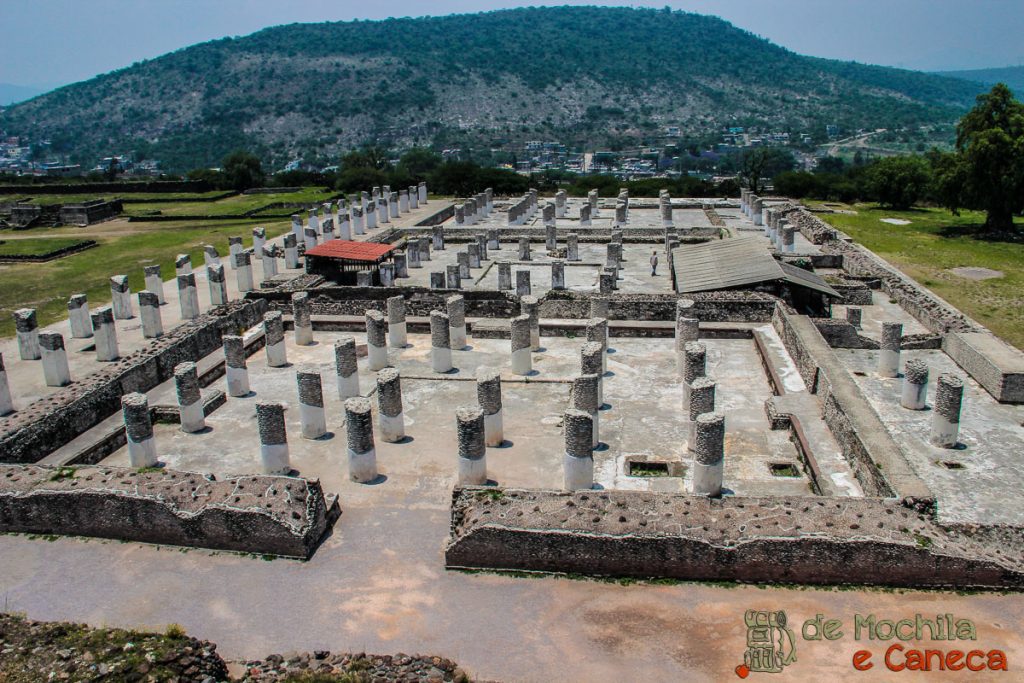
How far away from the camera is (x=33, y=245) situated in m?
43.9

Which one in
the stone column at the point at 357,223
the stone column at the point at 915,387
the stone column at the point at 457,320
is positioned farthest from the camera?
the stone column at the point at 357,223

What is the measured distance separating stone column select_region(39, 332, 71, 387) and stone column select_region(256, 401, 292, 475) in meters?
8.43

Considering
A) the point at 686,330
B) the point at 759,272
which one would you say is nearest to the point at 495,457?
the point at 686,330

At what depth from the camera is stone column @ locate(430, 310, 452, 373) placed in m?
20.9

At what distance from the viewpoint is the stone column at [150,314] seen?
25.2 m

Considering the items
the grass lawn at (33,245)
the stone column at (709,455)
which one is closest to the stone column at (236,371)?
the stone column at (709,455)

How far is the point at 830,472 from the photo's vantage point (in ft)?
48.6

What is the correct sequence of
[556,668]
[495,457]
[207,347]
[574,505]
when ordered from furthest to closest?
[207,347]
[495,457]
[574,505]
[556,668]

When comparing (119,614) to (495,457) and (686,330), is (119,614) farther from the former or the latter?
(686,330)

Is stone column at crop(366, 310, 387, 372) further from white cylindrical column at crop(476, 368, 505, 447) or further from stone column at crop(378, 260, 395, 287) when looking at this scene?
stone column at crop(378, 260, 395, 287)

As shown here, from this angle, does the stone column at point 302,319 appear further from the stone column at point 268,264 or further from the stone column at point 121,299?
the stone column at point 268,264

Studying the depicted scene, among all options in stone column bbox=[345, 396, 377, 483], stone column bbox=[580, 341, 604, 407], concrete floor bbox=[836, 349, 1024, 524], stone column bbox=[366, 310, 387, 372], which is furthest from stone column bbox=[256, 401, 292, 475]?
concrete floor bbox=[836, 349, 1024, 524]

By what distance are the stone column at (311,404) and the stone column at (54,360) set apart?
783 centimetres

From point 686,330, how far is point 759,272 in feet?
22.4
